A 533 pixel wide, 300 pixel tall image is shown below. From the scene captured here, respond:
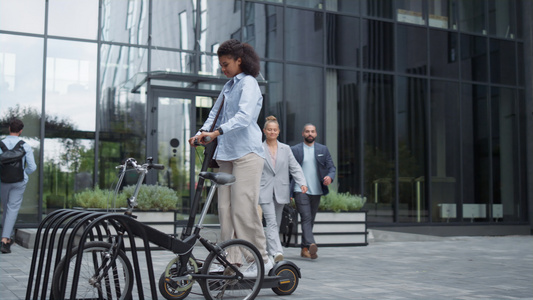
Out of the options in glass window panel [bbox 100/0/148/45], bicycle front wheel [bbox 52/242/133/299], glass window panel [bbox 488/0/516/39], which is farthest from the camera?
glass window panel [bbox 488/0/516/39]

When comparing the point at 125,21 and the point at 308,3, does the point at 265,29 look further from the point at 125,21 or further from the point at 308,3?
the point at 125,21

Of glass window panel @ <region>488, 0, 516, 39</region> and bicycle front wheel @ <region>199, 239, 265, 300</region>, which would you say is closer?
bicycle front wheel @ <region>199, 239, 265, 300</region>

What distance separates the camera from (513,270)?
7863 mm

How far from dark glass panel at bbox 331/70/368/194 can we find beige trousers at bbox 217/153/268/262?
31.4 feet

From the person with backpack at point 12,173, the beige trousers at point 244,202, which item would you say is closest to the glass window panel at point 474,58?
the person with backpack at point 12,173

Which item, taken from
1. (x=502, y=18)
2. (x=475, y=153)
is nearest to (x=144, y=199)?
(x=475, y=153)

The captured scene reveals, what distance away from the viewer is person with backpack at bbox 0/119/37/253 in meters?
8.48

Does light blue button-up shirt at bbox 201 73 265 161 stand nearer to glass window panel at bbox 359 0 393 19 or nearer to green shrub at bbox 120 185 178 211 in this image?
green shrub at bbox 120 185 178 211

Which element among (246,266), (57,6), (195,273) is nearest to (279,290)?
(246,266)

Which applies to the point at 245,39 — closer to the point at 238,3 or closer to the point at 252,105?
the point at 238,3

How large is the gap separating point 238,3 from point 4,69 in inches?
200

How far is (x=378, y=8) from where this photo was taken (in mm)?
15180

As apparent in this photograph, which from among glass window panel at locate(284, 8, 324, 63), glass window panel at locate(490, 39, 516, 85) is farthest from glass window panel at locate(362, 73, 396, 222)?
glass window panel at locate(490, 39, 516, 85)

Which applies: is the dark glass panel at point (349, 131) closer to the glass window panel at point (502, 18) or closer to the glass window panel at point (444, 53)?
the glass window panel at point (444, 53)
